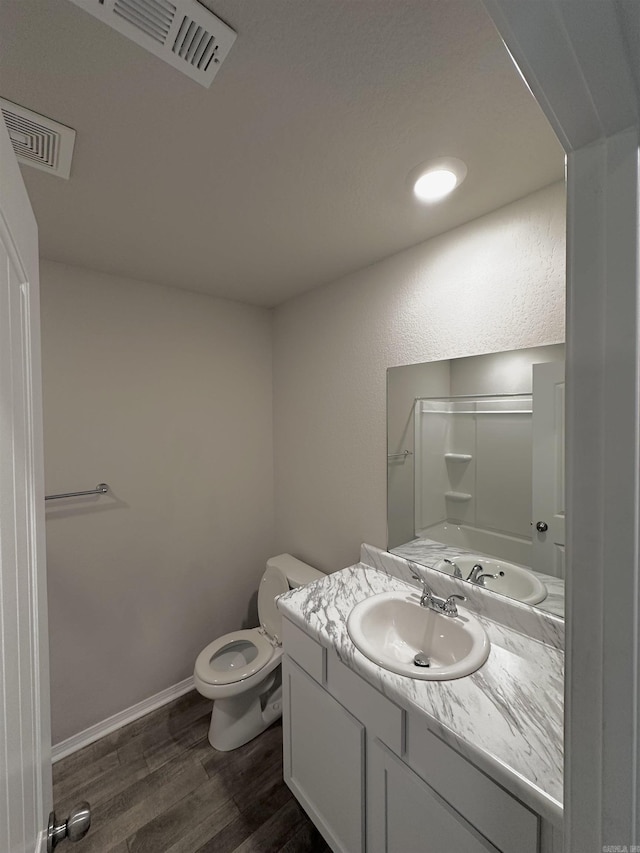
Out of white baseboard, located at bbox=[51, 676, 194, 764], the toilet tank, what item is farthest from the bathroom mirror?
white baseboard, located at bbox=[51, 676, 194, 764]

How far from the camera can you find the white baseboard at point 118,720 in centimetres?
166

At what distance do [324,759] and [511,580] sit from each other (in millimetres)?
928

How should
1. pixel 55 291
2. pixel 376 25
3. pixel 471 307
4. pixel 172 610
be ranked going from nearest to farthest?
1. pixel 376 25
2. pixel 471 307
3. pixel 55 291
4. pixel 172 610

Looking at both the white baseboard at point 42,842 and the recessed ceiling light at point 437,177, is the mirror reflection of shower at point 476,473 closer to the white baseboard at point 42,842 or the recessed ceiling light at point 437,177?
the recessed ceiling light at point 437,177

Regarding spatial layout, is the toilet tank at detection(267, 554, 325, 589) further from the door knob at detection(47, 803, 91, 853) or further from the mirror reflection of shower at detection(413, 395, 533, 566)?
the door knob at detection(47, 803, 91, 853)

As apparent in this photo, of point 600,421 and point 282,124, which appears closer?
A: point 600,421

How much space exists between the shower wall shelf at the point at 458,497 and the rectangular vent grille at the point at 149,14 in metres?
1.60

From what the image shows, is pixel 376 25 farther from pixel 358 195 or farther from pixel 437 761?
pixel 437 761

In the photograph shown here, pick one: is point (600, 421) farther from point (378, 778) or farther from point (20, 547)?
point (378, 778)

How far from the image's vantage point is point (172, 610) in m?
1.98

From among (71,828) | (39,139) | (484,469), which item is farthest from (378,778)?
(39,139)

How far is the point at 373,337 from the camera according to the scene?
1.70m

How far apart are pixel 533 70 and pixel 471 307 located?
1.09 metres

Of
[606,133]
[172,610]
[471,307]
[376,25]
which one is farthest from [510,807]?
[172,610]
